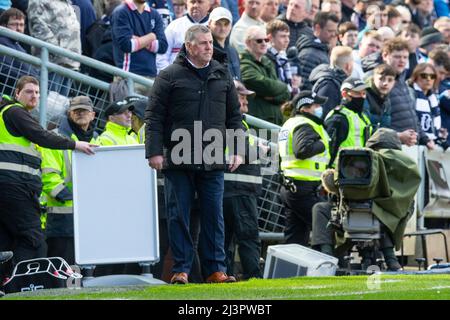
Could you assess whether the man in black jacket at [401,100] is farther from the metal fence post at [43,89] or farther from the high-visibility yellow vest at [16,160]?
the high-visibility yellow vest at [16,160]

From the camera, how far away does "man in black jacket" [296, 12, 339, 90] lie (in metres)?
19.2

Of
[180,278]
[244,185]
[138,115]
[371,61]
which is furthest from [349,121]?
[180,278]

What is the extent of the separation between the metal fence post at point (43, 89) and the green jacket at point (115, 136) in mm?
752

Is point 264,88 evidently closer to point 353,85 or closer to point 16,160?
point 353,85

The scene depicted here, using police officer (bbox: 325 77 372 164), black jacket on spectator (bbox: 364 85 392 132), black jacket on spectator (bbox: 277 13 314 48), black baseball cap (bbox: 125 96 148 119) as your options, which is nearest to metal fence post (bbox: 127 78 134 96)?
black baseball cap (bbox: 125 96 148 119)

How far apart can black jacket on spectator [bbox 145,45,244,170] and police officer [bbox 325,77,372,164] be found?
10.8 feet

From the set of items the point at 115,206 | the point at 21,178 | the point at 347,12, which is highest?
the point at 347,12

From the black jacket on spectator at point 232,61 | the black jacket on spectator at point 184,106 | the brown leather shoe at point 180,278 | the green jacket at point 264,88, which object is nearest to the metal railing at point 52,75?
the black jacket on spectator at point 232,61

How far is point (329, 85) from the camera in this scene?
57.5 ft

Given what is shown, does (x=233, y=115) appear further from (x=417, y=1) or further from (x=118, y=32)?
(x=417, y=1)

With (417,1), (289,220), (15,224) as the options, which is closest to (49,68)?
(15,224)

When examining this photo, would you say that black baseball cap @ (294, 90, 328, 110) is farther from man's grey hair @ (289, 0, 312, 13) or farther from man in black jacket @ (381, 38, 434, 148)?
man's grey hair @ (289, 0, 312, 13)

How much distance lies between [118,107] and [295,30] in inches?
222

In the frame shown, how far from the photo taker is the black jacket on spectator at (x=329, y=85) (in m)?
17.5
